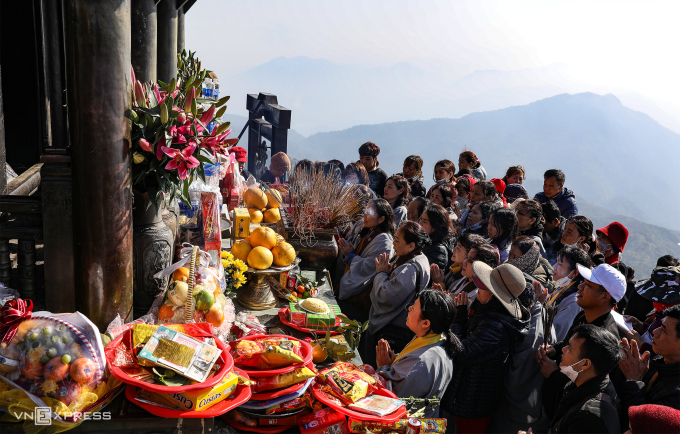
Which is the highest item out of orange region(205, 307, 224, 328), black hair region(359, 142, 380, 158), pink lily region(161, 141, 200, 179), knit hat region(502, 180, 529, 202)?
pink lily region(161, 141, 200, 179)

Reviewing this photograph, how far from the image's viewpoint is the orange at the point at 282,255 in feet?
10.8

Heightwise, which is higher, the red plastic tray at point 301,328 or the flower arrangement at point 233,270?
the flower arrangement at point 233,270

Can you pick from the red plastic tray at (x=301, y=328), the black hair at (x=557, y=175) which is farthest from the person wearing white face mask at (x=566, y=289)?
the black hair at (x=557, y=175)

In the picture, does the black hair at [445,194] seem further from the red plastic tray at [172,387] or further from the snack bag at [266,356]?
the red plastic tray at [172,387]

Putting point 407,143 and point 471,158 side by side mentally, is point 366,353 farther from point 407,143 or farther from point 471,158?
point 407,143

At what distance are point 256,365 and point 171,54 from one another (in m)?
3.17

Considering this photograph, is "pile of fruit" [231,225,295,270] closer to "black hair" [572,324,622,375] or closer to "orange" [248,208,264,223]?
"orange" [248,208,264,223]

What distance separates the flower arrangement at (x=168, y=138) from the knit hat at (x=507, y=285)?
1747 mm

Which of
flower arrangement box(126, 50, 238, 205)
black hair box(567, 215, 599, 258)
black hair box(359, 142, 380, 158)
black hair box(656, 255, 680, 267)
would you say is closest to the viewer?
flower arrangement box(126, 50, 238, 205)

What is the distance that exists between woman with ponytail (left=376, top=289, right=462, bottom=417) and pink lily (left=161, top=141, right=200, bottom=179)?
1429 mm

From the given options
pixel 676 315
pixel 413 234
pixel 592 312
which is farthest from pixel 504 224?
pixel 676 315

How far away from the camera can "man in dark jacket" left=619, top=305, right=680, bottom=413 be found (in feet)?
7.15

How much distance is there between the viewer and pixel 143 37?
2.64m

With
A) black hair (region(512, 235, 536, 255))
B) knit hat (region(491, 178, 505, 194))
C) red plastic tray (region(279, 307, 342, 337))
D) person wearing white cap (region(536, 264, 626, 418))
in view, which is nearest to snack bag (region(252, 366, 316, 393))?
red plastic tray (region(279, 307, 342, 337))
